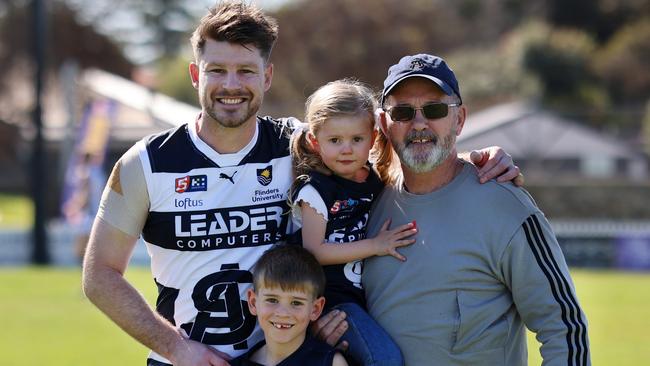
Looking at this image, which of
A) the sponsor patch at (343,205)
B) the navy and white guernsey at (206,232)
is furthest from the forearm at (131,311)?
the sponsor patch at (343,205)

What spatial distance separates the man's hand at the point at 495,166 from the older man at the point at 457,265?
0.04 metres

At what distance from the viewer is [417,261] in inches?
165

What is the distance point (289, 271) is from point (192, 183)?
534mm

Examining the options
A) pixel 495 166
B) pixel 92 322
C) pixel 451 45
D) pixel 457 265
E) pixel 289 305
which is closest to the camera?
pixel 289 305

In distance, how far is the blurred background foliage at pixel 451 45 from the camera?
118 feet

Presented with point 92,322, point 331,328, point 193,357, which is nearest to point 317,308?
point 331,328

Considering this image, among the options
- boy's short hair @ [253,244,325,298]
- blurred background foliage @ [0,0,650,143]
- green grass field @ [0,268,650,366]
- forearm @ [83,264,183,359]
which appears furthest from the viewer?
blurred background foliage @ [0,0,650,143]

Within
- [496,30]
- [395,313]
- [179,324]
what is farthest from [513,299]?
[496,30]

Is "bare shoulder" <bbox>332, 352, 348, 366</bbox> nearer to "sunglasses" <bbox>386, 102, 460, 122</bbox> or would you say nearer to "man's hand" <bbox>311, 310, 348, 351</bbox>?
"man's hand" <bbox>311, 310, 348, 351</bbox>

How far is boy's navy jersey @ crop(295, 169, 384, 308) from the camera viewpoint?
4289 millimetres

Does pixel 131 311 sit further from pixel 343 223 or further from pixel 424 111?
pixel 424 111

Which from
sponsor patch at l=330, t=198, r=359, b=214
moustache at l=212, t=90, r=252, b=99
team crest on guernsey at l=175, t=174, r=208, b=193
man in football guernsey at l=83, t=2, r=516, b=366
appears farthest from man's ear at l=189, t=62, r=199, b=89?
sponsor patch at l=330, t=198, r=359, b=214

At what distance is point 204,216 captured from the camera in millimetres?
4203

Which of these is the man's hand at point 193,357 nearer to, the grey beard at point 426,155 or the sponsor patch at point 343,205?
the sponsor patch at point 343,205
